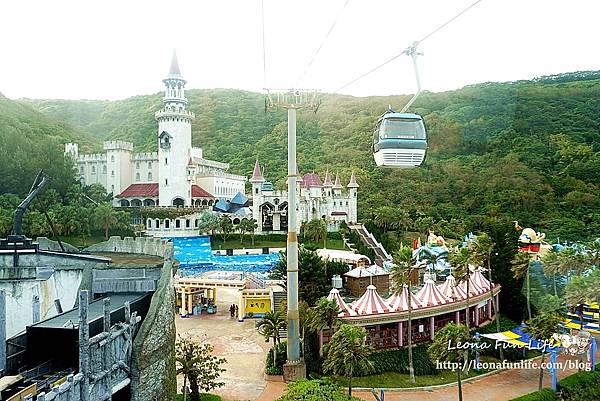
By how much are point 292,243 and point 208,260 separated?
64.6 ft

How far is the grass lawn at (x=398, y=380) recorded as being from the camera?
1246 centimetres

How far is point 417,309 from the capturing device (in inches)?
571

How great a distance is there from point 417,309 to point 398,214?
25.4 metres

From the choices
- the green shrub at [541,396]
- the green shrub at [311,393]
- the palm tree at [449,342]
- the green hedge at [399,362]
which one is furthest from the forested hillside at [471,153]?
the green shrub at [311,393]

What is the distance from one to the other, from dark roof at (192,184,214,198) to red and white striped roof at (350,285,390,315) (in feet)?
99.1

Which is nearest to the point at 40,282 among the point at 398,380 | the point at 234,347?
the point at 234,347

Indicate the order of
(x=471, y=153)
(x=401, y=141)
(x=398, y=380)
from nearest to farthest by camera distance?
(x=401, y=141)
(x=398, y=380)
(x=471, y=153)

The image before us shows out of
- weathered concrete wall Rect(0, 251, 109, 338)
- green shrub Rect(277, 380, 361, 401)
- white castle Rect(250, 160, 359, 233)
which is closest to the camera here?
green shrub Rect(277, 380, 361, 401)

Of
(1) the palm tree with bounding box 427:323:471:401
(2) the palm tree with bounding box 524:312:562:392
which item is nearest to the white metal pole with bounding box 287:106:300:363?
(1) the palm tree with bounding box 427:323:471:401

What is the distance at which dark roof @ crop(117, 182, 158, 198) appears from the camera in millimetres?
42375

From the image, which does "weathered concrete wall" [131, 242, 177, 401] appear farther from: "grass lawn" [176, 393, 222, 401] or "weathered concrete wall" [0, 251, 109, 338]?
"weathered concrete wall" [0, 251, 109, 338]

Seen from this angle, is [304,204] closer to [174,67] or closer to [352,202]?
[352,202]

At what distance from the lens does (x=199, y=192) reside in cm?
4306

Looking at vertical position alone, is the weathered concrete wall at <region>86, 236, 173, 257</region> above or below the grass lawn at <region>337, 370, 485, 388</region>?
above
